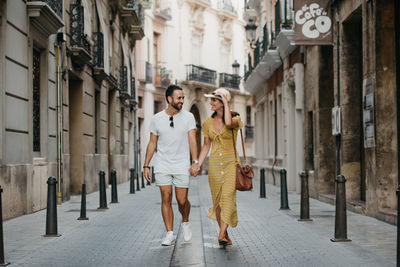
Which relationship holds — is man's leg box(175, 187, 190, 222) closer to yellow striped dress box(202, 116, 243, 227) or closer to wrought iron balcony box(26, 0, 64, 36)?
yellow striped dress box(202, 116, 243, 227)

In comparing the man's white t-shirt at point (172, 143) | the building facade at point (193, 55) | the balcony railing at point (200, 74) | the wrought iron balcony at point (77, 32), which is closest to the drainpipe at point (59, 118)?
the wrought iron balcony at point (77, 32)

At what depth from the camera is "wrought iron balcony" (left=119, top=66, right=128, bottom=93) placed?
27375 millimetres

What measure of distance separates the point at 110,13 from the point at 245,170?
59.5ft

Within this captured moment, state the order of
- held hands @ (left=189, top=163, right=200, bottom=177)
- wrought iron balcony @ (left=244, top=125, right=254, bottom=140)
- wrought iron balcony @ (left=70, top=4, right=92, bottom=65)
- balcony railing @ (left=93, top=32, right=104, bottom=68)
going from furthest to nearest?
wrought iron balcony @ (left=244, top=125, right=254, bottom=140), balcony railing @ (left=93, top=32, right=104, bottom=68), wrought iron balcony @ (left=70, top=4, right=92, bottom=65), held hands @ (left=189, top=163, right=200, bottom=177)

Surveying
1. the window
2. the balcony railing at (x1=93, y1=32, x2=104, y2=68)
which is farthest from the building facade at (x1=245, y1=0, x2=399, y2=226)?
the window

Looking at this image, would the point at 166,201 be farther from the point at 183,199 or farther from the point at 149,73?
the point at 149,73

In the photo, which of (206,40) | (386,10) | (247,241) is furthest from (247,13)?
(247,241)

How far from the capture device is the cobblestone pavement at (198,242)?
6781mm

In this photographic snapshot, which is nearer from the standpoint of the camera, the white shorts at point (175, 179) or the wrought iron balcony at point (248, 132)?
the white shorts at point (175, 179)

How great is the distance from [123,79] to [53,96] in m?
12.9

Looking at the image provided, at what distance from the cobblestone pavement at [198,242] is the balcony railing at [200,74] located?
3087 centimetres

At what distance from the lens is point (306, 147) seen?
702 inches

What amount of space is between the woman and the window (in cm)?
690

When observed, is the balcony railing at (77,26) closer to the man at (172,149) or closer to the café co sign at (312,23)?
the café co sign at (312,23)
